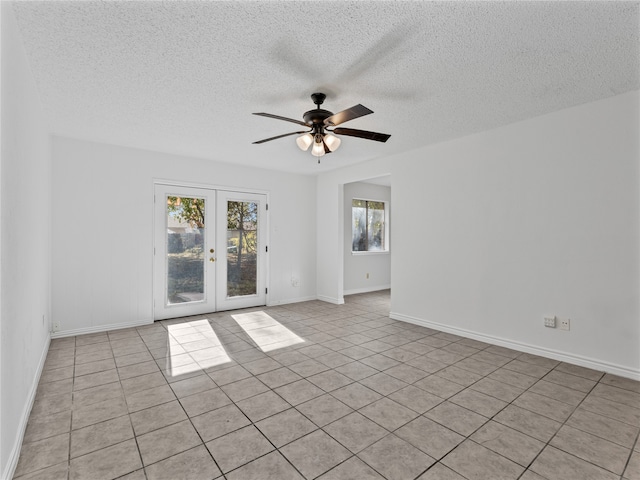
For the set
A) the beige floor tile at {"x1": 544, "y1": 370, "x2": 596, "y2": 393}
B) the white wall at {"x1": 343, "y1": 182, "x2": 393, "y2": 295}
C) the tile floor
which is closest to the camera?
the tile floor

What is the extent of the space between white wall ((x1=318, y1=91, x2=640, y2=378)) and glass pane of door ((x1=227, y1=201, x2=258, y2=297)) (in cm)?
243

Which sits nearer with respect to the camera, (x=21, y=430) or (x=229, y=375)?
(x=21, y=430)

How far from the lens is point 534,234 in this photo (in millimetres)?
3383

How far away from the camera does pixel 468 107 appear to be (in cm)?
311

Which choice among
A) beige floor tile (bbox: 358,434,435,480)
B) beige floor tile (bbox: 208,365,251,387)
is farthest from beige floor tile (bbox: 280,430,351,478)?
beige floor tile (bbox: 208,365,251,387)

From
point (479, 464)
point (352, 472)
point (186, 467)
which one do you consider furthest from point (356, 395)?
point (186, 467)

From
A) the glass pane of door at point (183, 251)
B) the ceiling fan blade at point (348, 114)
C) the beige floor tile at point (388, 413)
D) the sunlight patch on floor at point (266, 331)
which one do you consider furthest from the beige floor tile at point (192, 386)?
the ceiling fan blade at point (348, 114)

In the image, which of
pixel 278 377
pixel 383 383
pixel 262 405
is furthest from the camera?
pixel 278 377

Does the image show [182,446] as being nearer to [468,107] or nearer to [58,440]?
[58,440]

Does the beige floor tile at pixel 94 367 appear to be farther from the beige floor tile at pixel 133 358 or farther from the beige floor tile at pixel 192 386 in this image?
the beige floor tile at pixel 192 386

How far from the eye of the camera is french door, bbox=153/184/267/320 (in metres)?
4.75

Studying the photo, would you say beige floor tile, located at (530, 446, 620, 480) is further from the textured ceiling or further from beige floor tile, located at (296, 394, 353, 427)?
the textured ceiling

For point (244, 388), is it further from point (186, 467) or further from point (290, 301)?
point (290, 301)

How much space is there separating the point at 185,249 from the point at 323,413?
3.51 metres
